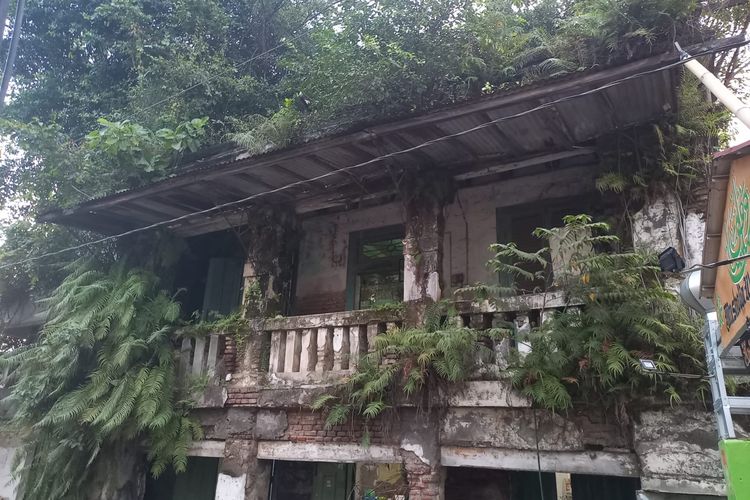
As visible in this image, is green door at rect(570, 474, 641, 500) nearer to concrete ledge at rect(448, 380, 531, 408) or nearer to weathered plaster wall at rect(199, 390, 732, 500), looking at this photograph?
weathered plaster wall at rect(199, 390, 732, 500)

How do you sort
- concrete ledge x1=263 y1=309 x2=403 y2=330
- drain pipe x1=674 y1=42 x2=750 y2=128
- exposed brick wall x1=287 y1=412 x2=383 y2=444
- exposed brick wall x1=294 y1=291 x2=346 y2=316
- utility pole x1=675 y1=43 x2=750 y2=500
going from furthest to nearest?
exposed brick wall x1=294 y1=291 x2=346 y2=316, concrete ledge x1=263 y1=309 x2=403 y2=330, exposed brick wall x1=287 y1=412 x2=383 y2=444, drain pipe x1=674 y1=42 x2=750 y2=128, utility pole x1=675 y1=43 x2=750 y2=500

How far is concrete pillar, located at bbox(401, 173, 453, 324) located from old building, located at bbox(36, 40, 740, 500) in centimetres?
2

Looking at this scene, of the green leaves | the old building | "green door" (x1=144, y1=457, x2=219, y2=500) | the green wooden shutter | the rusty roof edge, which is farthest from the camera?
the green wooden shutter

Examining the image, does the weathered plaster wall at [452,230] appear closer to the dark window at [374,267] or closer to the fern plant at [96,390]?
the dark window at [374,267]

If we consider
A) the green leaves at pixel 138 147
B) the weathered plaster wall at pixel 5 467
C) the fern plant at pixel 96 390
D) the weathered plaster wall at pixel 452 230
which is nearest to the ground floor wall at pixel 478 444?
the fern plant at pixel 96 390

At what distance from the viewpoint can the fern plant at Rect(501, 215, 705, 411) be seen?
4312 millimetres

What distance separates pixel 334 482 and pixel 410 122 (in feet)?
18.2

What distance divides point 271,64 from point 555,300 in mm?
8238

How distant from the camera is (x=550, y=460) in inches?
192

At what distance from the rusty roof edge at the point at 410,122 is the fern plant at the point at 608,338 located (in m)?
1.22

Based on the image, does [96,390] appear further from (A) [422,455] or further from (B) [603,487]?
(B) [603,487]

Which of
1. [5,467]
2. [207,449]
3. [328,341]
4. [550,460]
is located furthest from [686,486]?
→ [5,467]

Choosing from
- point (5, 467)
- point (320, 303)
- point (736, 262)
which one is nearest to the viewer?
point (736, 262)

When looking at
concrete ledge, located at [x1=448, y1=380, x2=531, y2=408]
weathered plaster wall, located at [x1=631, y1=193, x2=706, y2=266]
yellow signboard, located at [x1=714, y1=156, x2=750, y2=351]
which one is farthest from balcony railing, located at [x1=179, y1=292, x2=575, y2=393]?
yellow signboard, located at [x1=714, y1=156, x2=750, y2=351]
